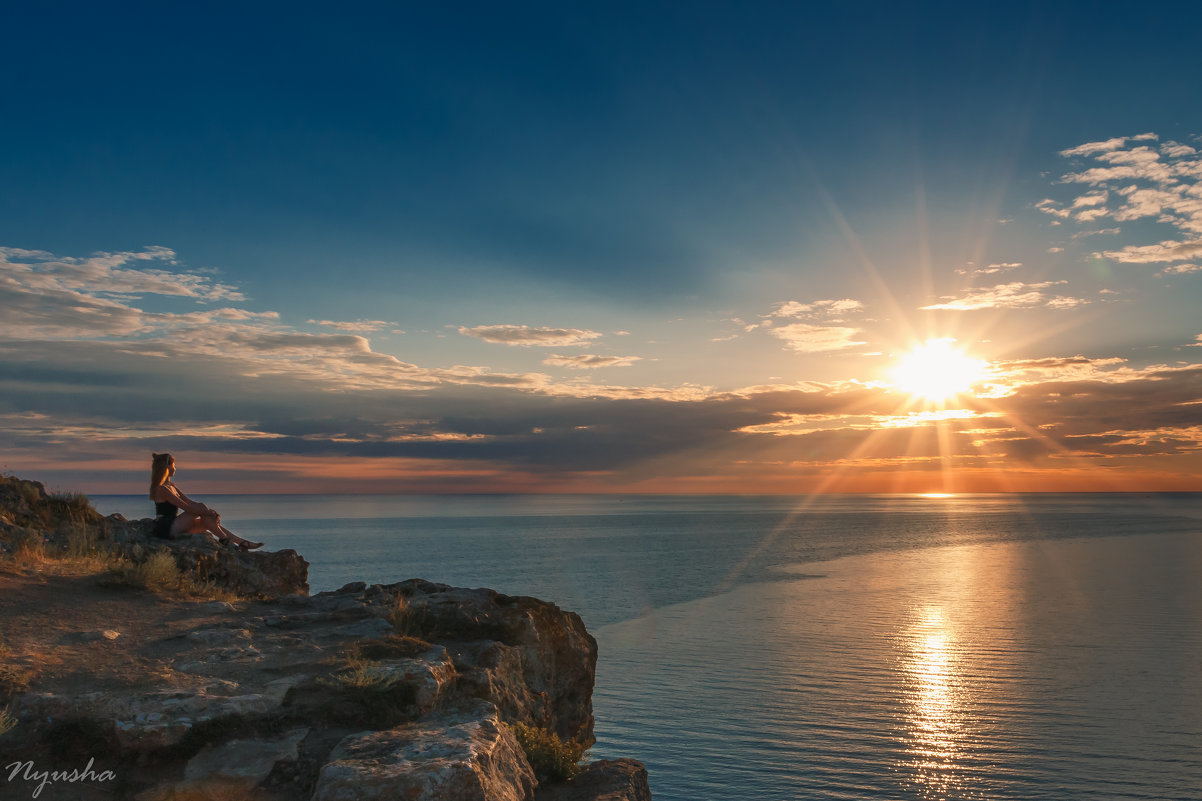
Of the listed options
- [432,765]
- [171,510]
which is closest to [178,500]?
[171,510]

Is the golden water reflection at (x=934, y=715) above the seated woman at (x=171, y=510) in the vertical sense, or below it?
below

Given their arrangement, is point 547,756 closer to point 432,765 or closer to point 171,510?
point 432,765

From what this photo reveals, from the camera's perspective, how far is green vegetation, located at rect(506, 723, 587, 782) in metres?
8.09

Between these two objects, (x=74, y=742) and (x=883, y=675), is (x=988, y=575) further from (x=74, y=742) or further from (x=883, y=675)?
(x=74, y=742)

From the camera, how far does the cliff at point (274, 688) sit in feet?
20.6

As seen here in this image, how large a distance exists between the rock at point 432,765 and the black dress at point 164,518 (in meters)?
9.72

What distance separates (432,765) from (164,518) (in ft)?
36.7

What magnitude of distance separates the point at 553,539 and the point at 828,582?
144 feet

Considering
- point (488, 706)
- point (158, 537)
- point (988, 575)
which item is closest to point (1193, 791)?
point (488, 706)

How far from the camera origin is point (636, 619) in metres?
32.3

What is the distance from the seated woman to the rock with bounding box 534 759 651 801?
348 inches

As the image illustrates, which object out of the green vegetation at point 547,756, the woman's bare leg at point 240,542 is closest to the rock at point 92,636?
the green vegetation at point 547,756

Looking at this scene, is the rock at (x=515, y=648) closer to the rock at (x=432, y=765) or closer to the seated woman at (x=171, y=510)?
the rock at (x=432, y=765)

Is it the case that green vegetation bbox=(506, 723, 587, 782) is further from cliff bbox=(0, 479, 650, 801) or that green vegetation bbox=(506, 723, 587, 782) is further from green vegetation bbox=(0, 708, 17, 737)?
green vegetation bbox=(0, 708, 17, 737)
